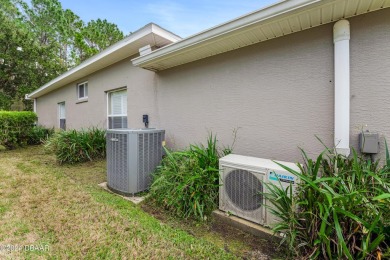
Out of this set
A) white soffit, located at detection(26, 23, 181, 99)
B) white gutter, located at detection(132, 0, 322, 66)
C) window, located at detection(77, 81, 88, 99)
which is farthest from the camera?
window, located at detection(77, 81, 88, 99)

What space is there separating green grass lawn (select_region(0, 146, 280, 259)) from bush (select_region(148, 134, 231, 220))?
0.22m

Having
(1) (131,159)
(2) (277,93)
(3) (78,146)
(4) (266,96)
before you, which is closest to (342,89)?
(2) (277,93)

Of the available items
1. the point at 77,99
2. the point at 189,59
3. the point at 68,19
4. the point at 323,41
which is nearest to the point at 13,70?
the point at 68,19

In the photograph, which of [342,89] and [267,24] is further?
[267,24]

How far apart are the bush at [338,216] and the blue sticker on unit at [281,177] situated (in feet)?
0.32

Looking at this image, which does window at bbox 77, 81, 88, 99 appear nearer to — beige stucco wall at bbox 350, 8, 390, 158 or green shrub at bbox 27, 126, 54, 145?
green shrub at bbox 27, 126, 54, 145

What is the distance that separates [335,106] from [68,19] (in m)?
22.4

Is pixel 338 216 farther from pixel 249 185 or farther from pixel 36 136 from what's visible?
pixel 36 136

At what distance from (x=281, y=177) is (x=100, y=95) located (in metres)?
6.34

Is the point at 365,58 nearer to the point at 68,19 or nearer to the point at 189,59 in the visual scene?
the point at 189,59

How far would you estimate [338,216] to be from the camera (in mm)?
1644

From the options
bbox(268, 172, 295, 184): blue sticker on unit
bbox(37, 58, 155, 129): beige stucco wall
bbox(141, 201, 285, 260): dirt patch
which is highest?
bbox(37, 58, 155, 129): beige stucco wall

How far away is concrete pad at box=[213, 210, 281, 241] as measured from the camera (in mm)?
2115

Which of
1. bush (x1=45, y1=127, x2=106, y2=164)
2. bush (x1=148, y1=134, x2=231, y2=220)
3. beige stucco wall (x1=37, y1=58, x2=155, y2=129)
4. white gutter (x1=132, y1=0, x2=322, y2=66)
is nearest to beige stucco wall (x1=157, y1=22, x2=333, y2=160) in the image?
white gutter (x1=132, y1=0, x2=322, y2=66)
